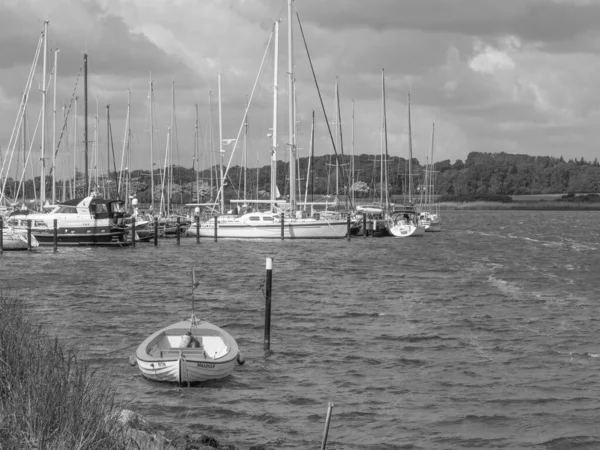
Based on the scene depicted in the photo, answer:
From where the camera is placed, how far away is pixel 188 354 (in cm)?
1952

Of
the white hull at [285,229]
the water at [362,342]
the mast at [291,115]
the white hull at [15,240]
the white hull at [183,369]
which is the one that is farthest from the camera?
the white hull at [285,229]

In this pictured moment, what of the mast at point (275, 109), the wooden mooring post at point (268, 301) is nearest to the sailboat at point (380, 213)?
the mast at point (275, 109)

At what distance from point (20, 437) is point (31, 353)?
3432 millimetres

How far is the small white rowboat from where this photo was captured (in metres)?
19.1

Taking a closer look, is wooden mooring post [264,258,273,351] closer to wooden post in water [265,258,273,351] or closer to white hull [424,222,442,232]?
wooden post in water [265,258,273,351]

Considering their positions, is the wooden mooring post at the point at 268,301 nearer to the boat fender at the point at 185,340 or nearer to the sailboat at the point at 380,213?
the boat fender at the point at 185,340

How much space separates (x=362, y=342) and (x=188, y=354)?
24.1 feet

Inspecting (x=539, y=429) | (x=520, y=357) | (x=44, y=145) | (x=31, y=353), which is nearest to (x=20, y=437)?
(x=31, y=353)

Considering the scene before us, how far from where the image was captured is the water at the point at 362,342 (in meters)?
17.0

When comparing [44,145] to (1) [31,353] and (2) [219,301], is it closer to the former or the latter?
(2) [219,301]

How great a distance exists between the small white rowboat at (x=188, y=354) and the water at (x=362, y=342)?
33 cm

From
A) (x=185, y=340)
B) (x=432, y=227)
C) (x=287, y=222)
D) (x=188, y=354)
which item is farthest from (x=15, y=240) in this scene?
(x=432, y=227)

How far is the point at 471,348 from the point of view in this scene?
2461cm

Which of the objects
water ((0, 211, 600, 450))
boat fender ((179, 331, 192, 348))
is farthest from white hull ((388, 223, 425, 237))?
boat fender ((179, 331, 192, 348))
